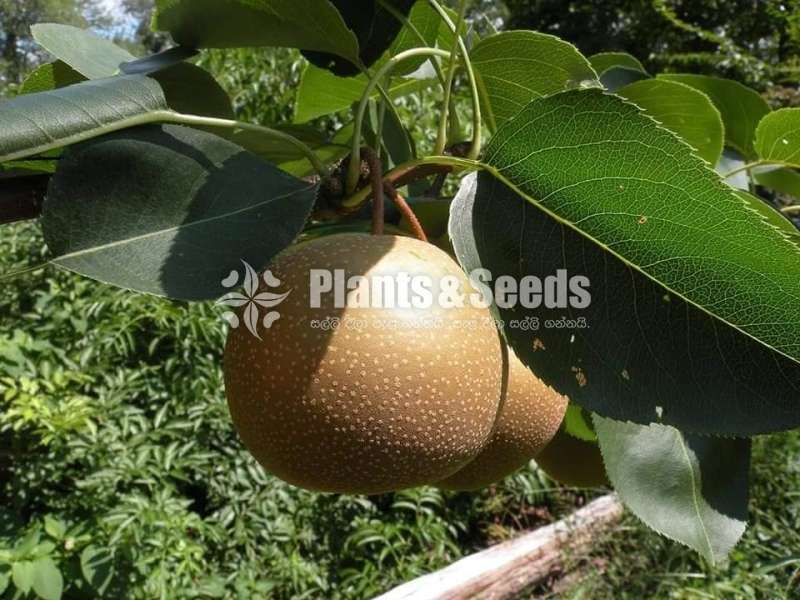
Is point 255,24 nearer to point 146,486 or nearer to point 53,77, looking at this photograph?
point 53,77

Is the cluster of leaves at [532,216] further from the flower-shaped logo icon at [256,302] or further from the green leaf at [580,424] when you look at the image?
the green leaf at [580,424]

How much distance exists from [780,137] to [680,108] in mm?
132

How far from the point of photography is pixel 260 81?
8.17 feet

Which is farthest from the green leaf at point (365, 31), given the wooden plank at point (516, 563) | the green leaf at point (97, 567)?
the wooden plank at point (516, 563)

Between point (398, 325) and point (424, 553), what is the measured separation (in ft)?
7.34

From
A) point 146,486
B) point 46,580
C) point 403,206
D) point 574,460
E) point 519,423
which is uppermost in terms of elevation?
point 403,206

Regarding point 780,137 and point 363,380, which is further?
point 780,137

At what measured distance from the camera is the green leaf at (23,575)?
1.54 meters

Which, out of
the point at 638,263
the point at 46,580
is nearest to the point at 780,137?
the point at 638,263

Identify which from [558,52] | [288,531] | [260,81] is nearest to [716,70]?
[260,81]

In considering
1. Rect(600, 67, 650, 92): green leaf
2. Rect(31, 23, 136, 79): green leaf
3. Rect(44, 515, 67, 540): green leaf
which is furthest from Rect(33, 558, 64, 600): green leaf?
Rect(600, 67, 650, 92): green leaf

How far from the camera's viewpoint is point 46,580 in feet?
5.17

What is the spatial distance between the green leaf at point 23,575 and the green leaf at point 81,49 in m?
1.30

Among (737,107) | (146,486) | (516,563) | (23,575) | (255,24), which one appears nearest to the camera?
(255,24)
